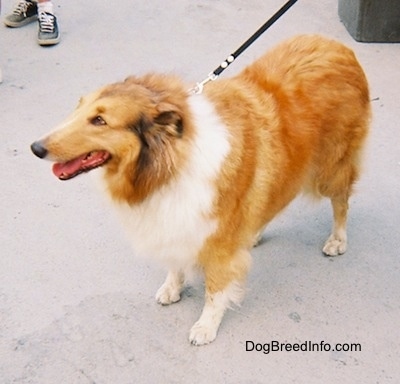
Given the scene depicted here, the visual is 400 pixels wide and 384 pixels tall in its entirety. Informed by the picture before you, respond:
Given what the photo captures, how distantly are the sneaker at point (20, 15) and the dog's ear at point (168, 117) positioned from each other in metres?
3.26

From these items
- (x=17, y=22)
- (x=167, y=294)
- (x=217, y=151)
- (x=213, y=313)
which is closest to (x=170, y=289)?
(x=167, y=294)

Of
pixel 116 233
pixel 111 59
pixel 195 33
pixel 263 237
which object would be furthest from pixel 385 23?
pixel 116 233

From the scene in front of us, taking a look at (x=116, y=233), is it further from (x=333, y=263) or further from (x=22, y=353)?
(x=333, y=263)

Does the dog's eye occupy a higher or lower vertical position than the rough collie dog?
higher

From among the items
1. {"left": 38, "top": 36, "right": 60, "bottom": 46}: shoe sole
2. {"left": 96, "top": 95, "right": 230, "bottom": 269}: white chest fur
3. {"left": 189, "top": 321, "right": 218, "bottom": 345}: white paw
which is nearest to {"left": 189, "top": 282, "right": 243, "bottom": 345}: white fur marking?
{"left": 189, "top": 321, "right": 218, "bottom": 345}: white paw

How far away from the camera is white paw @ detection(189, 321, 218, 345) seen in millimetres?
2410

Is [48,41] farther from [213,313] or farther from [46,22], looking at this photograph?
[213,313]

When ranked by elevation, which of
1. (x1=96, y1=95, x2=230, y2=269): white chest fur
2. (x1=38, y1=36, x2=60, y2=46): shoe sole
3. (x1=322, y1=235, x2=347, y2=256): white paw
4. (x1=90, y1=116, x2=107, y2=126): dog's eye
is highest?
(x1=90, y1=116, x2=107, y2=126): dog's eye

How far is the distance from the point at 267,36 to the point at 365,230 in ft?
A: 7.14

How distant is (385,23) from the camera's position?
4.48 metres

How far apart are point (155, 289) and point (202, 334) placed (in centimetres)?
35

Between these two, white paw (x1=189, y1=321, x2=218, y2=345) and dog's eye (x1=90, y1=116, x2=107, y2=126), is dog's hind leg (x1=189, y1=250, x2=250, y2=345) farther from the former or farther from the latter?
dog's eye (x1=90, y1=116, x2=107, y2=126)

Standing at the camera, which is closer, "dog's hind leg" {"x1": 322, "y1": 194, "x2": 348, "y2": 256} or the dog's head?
the dog's head

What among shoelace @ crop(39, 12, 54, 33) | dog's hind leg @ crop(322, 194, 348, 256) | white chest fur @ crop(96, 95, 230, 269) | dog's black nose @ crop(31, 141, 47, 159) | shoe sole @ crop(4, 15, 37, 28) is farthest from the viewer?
shoe sole @ crop(4, 15, 37, 28)
